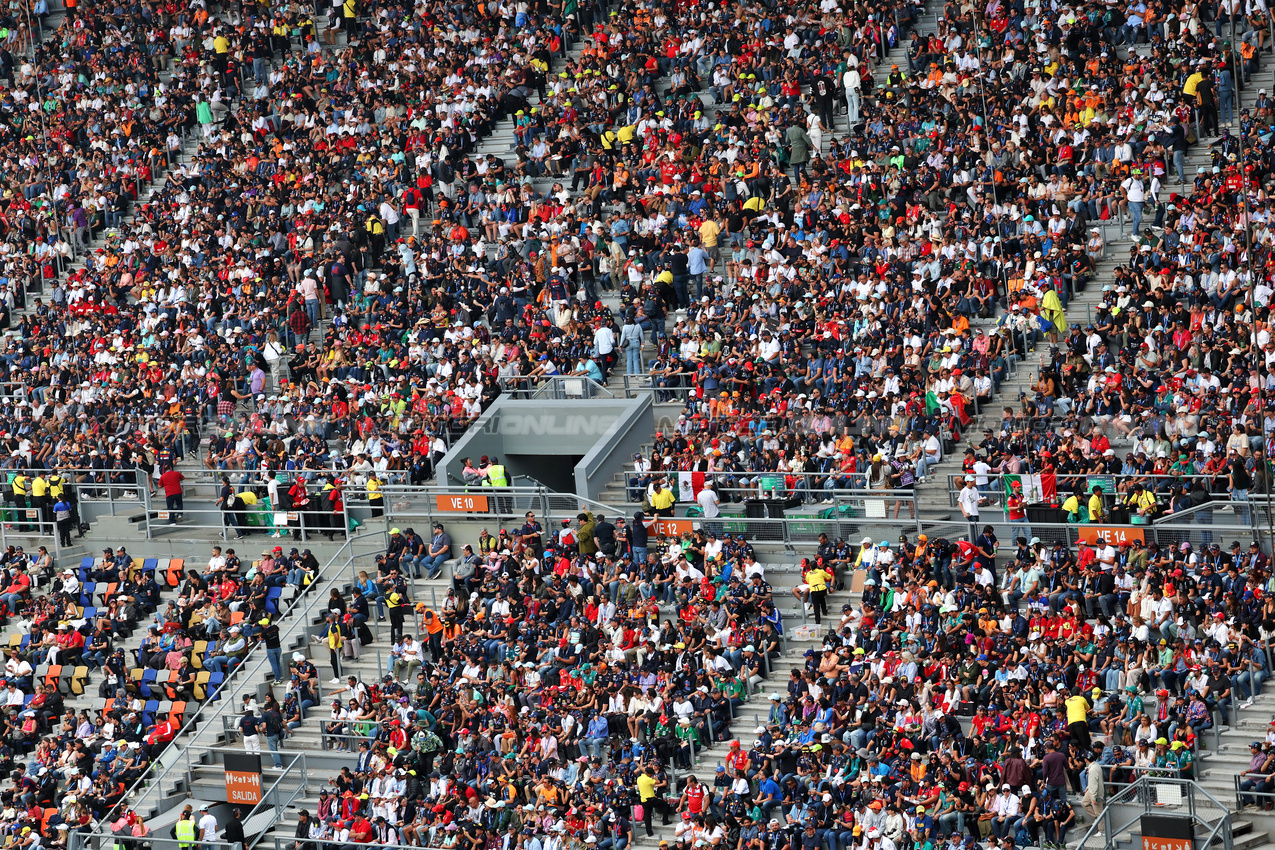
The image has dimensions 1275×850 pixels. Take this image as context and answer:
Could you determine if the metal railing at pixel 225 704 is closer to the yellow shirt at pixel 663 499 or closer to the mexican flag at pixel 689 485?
the yellow shirt at pixel 663 499

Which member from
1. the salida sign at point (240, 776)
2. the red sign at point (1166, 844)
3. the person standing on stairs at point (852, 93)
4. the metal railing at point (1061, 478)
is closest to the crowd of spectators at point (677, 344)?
the metal railing at point (1061, 478)

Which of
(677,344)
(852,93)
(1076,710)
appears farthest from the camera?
(852,93)

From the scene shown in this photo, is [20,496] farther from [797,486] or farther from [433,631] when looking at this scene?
[797,486]

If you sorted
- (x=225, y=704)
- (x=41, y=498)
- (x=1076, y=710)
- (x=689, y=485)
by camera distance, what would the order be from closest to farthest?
(x=1076, y=710) → (x=225, y=704) → (x=689, y=485) → (x=41, y=498)

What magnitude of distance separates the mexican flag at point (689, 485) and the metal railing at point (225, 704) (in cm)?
532

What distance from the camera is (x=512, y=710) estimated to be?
31250 millimetres

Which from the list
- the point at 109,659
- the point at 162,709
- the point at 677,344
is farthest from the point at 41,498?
the point at 677,344

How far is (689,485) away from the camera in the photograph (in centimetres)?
3538

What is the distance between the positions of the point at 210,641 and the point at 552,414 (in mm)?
7309

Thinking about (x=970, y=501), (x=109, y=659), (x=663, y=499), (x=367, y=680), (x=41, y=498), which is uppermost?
(x=41, y=498)

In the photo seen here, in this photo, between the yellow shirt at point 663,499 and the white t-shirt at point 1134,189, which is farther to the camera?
the white t-shirt at point 1134,189

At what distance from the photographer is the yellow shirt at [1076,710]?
90.9ft

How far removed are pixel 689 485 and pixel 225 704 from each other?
7807 mm

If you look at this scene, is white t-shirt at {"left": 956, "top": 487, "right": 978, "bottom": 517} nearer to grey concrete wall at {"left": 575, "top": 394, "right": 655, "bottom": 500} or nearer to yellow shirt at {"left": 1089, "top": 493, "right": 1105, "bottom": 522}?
yellow shirt at {"left": 1089, "top": 493, "right": 1105, "bottom": 522}
